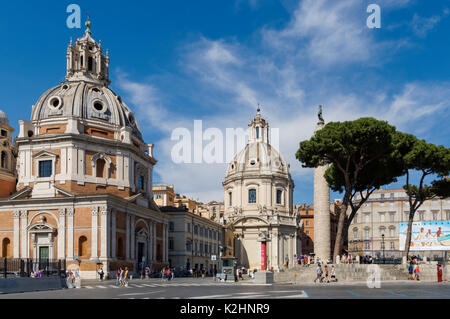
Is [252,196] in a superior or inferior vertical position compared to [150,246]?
superior

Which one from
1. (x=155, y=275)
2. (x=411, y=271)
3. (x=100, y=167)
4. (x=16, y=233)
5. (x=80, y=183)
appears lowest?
(x=155, y=275)

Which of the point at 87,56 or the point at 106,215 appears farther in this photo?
the point at 87,56

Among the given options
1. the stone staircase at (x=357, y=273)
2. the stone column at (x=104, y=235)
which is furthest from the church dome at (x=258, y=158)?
the stone staircase at (x=357, y=273)

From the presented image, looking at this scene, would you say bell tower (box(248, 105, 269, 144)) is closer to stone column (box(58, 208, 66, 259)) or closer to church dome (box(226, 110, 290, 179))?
church dome (box(226, 110, 290, 179))

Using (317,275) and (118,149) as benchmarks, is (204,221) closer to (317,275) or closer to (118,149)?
(118,149)

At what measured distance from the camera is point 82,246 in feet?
161

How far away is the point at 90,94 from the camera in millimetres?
56594

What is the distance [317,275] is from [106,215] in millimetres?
20273

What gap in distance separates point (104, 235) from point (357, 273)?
2200 centimetres

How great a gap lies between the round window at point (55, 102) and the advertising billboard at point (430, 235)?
133 ft

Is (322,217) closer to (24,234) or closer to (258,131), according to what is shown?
(24,234)

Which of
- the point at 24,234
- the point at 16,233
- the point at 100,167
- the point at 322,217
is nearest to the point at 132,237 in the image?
the point at 100,167

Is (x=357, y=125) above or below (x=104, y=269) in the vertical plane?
above
